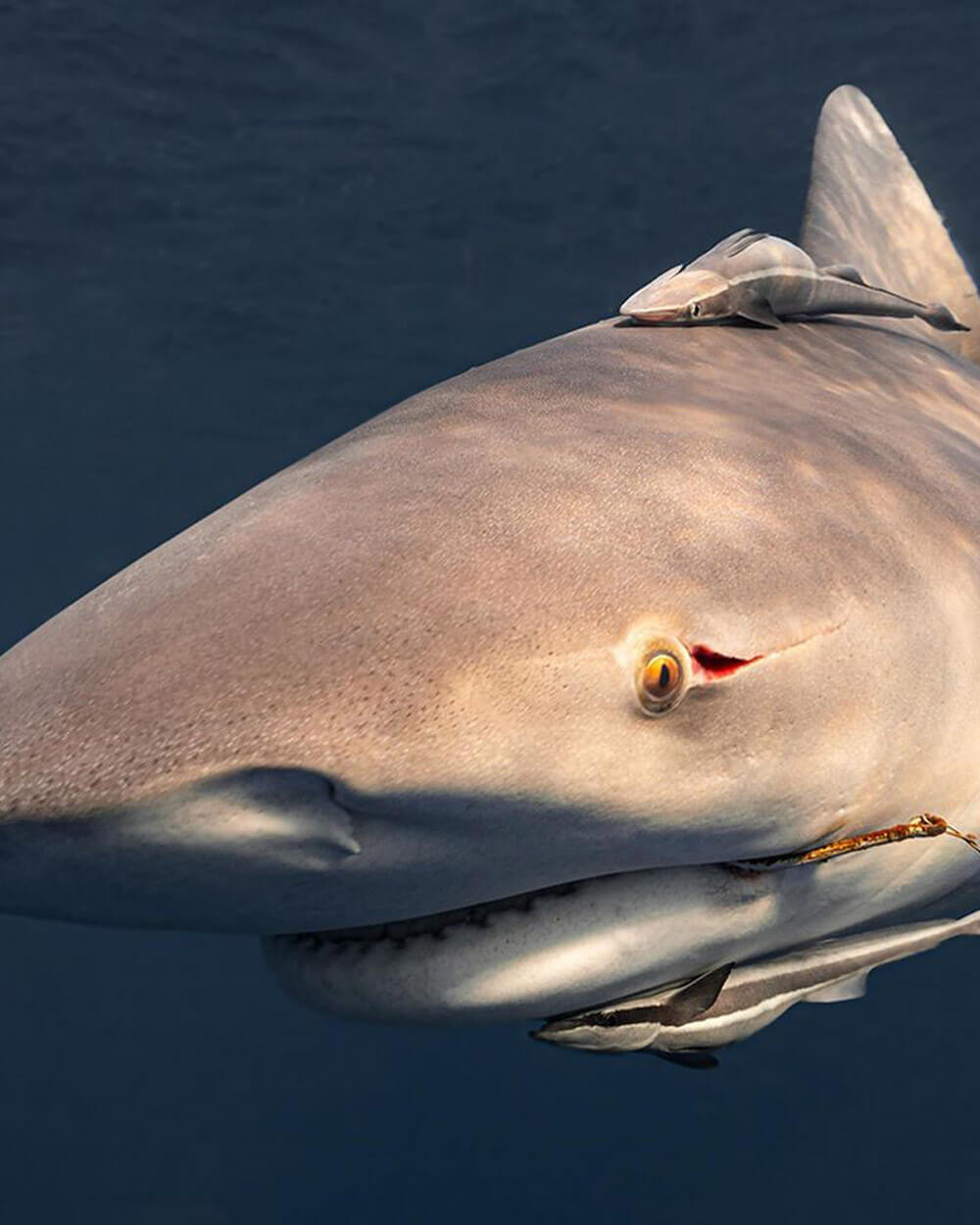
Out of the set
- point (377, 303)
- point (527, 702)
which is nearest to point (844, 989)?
point (527, 702)

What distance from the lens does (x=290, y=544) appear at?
1788mm

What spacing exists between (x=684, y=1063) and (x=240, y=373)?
77.0ft

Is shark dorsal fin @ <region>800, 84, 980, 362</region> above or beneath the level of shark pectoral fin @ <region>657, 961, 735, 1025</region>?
above

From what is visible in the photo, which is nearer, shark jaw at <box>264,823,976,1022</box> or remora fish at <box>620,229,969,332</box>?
shark jaw at <box>264,823,976,1022</box>

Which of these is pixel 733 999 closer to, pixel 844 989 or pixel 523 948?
pixel 844 989

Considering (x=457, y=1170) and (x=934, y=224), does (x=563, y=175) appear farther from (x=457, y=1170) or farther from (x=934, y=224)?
(x=457, y=1170)

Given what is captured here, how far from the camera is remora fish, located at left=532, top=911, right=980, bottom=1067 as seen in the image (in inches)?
89.0

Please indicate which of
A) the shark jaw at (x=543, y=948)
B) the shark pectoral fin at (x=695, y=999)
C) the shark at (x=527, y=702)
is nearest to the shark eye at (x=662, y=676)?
the shark at (x=527, y=702)

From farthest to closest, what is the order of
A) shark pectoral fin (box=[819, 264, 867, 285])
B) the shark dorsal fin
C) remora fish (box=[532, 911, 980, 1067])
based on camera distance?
1. the shark dorsal fin
2. shark pectoral fin (box=[819, 264, 867, 285])
3. remora fish (box=[532, 911, 980, 1067])

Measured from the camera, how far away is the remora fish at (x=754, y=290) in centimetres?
316

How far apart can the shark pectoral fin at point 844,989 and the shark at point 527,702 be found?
0.33 ft

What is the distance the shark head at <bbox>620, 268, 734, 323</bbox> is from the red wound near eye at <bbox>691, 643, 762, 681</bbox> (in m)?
1.42

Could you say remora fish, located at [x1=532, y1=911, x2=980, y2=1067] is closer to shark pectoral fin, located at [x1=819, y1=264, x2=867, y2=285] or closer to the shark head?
the shark head

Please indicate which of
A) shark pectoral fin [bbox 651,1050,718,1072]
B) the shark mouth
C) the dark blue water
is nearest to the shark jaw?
the shark mouth
